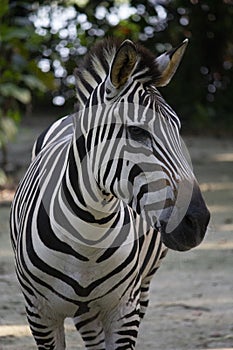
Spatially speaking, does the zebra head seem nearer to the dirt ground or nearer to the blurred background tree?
the dirt ground

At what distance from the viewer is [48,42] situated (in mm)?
13602

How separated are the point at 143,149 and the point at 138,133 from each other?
0.07 metres

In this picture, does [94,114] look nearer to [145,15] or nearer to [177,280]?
[177,280]

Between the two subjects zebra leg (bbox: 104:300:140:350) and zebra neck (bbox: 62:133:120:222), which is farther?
zebra leg (bbox: 104:300:140:350)

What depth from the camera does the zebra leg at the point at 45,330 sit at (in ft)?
12.3

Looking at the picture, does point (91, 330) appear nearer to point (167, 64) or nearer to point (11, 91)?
point (167, 64)

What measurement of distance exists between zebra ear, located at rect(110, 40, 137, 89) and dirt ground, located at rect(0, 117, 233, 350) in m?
0.69

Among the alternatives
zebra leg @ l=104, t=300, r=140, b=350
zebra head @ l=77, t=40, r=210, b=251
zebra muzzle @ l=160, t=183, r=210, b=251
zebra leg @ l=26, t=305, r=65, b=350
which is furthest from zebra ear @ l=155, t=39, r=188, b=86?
zebra leg @ l=26, t=305, r=65, b=350

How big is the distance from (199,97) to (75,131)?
38.9 feet

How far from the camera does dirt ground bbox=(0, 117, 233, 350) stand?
5.11m

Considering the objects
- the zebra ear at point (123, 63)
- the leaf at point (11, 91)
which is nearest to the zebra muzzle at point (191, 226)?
the zebra ear at point (123, 63)

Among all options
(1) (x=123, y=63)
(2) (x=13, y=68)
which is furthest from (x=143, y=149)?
(2) (x=13, y=68)

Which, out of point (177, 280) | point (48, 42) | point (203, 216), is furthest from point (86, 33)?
point (203, 216)

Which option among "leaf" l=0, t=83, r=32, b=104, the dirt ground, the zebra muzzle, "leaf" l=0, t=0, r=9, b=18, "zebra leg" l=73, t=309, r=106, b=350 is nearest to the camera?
the zebra muzzle
